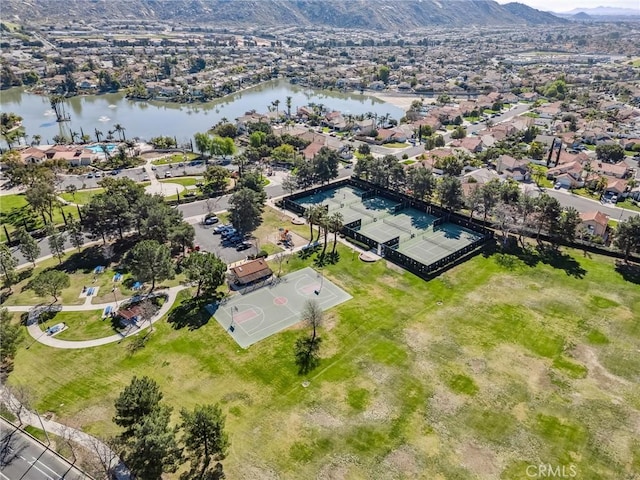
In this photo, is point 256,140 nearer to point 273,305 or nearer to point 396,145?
point 396,145

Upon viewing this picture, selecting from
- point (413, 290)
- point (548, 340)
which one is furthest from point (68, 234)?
point (548, 340)

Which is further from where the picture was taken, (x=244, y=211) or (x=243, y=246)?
(x=244, y=211)

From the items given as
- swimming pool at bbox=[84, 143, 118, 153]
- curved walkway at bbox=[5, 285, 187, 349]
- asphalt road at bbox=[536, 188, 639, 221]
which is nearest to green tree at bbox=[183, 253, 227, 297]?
curved walkway at bbox=[5, 285, 187, 349]

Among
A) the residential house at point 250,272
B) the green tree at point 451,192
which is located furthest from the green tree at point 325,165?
the residential house at point 250,272

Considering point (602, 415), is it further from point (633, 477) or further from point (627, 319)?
point (627, 319)

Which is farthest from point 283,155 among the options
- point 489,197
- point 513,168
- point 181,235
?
point 513,168

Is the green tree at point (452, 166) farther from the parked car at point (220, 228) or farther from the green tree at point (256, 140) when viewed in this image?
the parked car at point (220, 228)

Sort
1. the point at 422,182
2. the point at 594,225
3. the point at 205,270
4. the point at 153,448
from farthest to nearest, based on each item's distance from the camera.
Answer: the point at 422,182 < the point at 594,225 < the point at 205,270 < the point at 153,448

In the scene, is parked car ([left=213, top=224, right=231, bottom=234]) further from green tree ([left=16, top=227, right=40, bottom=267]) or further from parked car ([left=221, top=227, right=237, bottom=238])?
green tree ([left=16, top=227, right=40, bottom=267])
